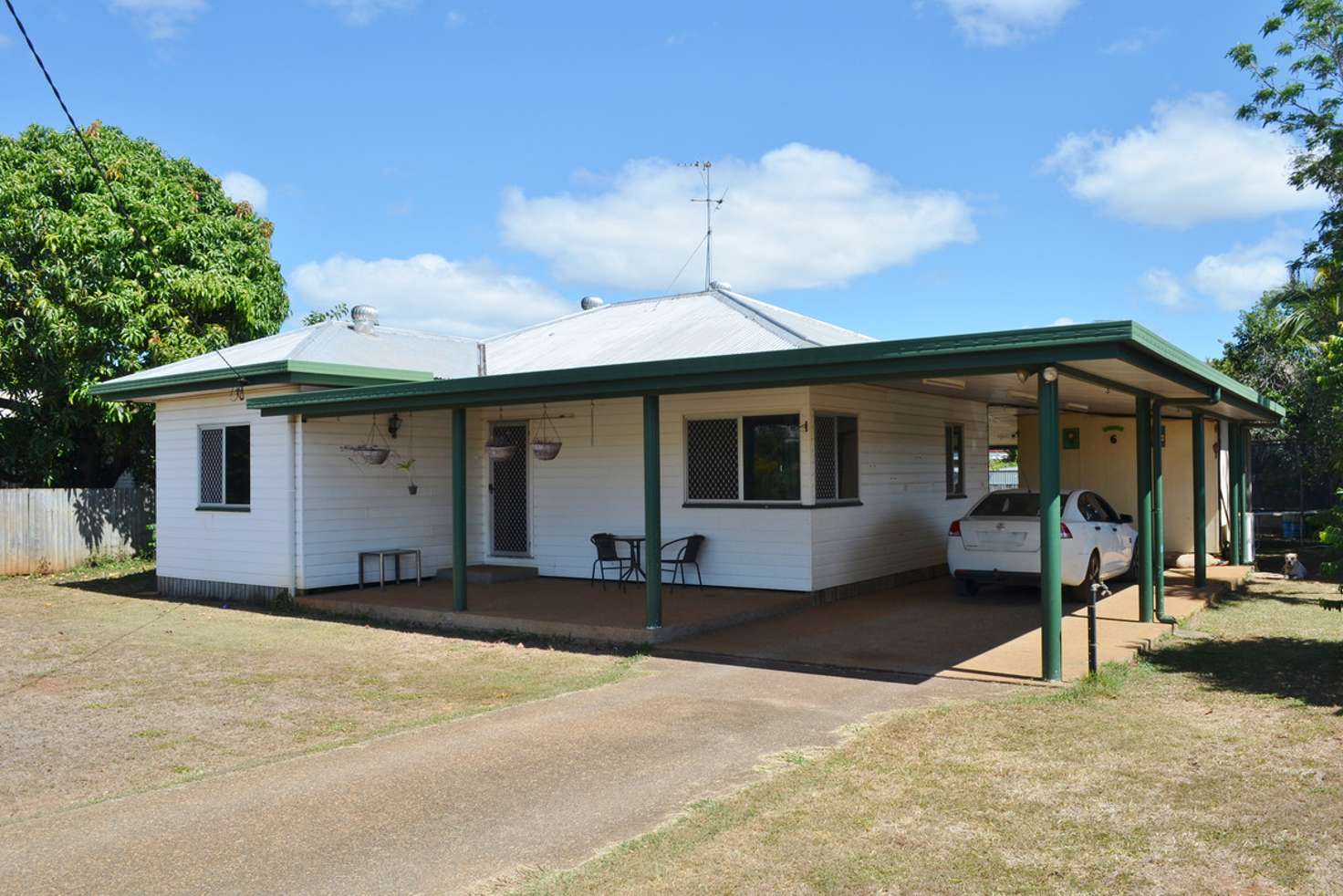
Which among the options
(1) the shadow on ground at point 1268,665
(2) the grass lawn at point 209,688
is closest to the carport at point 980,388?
(1) the shadow on ground at point 1268,665

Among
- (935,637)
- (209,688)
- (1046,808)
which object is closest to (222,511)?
(209,688)

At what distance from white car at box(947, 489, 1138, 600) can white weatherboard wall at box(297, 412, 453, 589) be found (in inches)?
288

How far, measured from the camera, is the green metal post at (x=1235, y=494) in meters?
17.0

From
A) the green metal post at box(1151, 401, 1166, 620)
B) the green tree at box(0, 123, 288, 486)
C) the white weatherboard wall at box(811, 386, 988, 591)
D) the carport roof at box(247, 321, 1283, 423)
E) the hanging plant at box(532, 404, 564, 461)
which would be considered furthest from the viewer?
the green tree at box(0, 123, 288, 486)

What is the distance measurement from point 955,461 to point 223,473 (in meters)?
10.8

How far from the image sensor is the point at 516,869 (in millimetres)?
4645

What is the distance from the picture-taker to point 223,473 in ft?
48.7

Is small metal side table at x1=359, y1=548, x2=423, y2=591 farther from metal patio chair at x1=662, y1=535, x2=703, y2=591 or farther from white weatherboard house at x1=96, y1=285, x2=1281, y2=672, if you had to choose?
metal patio chair at x1=662, y1=535, x2=703, y2=591

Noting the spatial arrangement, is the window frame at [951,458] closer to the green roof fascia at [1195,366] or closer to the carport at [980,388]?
the carport at [980,388]

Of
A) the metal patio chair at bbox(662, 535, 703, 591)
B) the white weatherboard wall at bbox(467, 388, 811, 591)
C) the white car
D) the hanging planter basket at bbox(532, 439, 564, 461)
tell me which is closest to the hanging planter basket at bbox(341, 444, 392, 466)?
the white weatherboard wall at bbox(467, 388, 811, 591)

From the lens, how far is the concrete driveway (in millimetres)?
4680

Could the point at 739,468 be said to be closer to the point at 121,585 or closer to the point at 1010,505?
the point at 1010,505

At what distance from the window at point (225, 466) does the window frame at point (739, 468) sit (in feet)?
19.7

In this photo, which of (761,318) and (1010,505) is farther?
(761,318)
